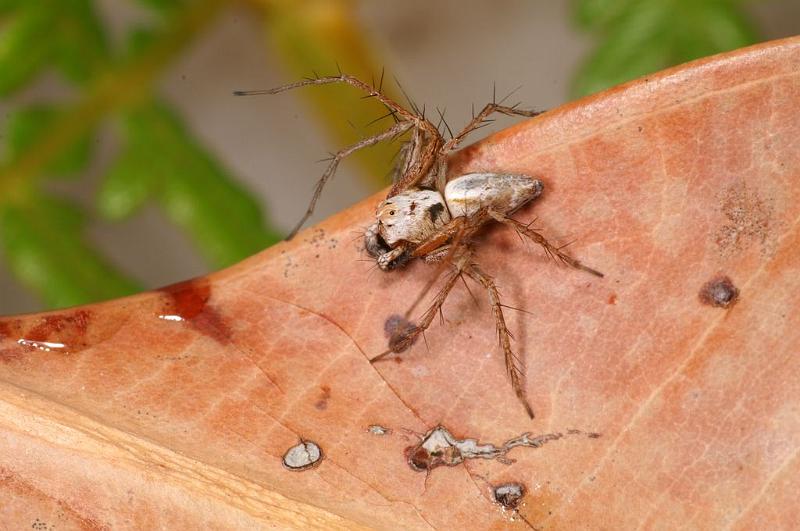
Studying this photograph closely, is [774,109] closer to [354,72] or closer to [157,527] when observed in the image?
[157,527]

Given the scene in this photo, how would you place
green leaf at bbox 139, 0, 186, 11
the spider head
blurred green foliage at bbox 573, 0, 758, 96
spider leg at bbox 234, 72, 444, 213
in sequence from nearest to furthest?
the spider head < spider leg at bbox 234, 72, 444, 213 < blurred green foliage at bbox 573, 0, 758, 96 < green leaf at bbox 139, 0, 186, 11

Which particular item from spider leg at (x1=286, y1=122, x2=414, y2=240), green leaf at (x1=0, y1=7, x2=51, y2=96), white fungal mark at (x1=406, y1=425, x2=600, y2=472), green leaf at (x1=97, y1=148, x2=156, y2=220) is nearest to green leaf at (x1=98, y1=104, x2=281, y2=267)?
green leaf at (x1=97, y1=148, x2=156, y2=220)

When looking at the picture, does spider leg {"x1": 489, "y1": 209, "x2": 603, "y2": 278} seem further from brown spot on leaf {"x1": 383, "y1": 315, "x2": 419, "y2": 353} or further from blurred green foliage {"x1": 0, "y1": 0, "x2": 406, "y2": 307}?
blurred green foliage {"x1": 0, "y1": 0, "x2": 406, "y2": 307}

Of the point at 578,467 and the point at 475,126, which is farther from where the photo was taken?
the point at 475,126

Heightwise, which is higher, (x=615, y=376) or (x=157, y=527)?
(x=615, y=376)

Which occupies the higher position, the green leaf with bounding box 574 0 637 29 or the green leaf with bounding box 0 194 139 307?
the green leaf with bounding box 574 0 637 29

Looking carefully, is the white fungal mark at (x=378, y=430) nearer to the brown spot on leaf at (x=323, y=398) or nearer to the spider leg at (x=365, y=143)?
the brown spot on leaf at (x=323, y=398)

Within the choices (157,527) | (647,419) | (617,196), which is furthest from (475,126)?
(157,527)
